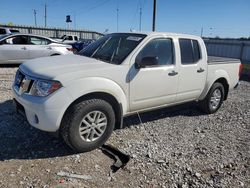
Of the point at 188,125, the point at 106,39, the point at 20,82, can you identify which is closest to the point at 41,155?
the point at 20,82

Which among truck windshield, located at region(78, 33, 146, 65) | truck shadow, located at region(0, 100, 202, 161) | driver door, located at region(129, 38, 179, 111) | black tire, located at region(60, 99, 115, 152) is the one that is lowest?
truck shadow, located at region(0, 100, 202, 161)

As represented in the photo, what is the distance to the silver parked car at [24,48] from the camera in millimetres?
10398

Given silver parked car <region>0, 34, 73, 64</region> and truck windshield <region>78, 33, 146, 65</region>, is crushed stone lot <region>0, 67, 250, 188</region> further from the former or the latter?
silver parked car <region>0, 34, 73, 64</region>

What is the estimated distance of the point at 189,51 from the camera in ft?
16.4

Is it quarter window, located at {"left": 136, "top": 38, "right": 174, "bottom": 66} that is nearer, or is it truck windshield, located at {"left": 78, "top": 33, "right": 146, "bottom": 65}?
truck windshield, located at {"left": 78, "top": 33, "right": 146, "bottom": 65}

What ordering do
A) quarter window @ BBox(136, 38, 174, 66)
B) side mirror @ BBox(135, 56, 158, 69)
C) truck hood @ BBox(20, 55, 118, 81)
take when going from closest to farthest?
1. truck hood @ BBox(20, 55, 118, 81)
2. side mirror @ BBox(135, 56, 158, 69)
3. quarter window @ BBox(136, 38, 174, 66)

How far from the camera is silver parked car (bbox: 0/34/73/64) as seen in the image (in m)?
10.4

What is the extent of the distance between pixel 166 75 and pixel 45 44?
8.29 meters

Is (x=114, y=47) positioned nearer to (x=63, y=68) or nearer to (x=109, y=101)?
(x=109, y=101)

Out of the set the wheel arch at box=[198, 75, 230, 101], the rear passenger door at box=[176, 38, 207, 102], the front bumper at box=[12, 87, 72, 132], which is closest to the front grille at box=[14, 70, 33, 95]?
the front bumper at box=[12, 87, 72, 132]

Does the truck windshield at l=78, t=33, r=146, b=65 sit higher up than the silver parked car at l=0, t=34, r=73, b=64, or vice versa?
the truck windshield at l=78, t=33, r=146, b=65

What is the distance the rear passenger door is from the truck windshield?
102cm

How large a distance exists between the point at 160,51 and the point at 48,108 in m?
2.27

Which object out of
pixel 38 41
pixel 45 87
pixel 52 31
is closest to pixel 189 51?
pixel 45 87
